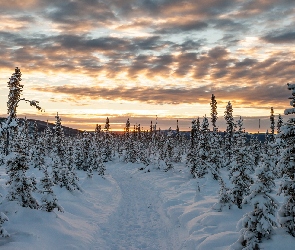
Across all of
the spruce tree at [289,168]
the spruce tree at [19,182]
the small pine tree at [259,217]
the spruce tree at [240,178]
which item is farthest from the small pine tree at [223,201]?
the spruce tree at [19,182]

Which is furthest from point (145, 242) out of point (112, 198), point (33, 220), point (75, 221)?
point (112, 198)

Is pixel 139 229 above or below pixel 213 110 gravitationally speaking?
below

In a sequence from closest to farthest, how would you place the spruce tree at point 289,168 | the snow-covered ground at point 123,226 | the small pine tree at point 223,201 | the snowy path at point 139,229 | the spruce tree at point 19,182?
1. the spruce tree at point 289,168
2. the snow-covered ground at point 123,226
3. the spruce tree at point 19,182
4. the snowy path at point 139,229
5. the small pine tree at point 223,201

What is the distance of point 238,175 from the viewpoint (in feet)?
52.0

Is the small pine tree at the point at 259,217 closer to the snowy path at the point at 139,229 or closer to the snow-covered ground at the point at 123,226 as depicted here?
the snow-covered ground at the point at 123,226

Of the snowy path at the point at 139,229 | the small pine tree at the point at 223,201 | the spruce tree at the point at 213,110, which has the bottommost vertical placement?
the snowy path at the point at 139,229

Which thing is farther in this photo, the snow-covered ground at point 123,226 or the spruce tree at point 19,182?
the spruce tree at point 19,182

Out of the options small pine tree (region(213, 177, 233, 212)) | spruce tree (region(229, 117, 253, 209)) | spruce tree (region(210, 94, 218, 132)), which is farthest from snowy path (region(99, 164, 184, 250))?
spruce tree (region(210, 94, 218, 132))

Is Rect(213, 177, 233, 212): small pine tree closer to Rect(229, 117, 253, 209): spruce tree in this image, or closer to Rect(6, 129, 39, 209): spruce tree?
Rect(229, 117, 253, 209): spruce tree

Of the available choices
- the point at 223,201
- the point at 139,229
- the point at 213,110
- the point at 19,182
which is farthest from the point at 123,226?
the point at 213,110

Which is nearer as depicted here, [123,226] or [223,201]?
[223,201]

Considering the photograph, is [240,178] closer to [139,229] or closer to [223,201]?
[223,201]

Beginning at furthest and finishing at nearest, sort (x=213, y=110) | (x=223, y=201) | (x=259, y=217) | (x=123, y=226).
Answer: (x=213, y=110) → (x=123, y=226) → (x=223, y=201) → (x=259, y=217)

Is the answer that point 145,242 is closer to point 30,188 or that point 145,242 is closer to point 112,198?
point 30,188
